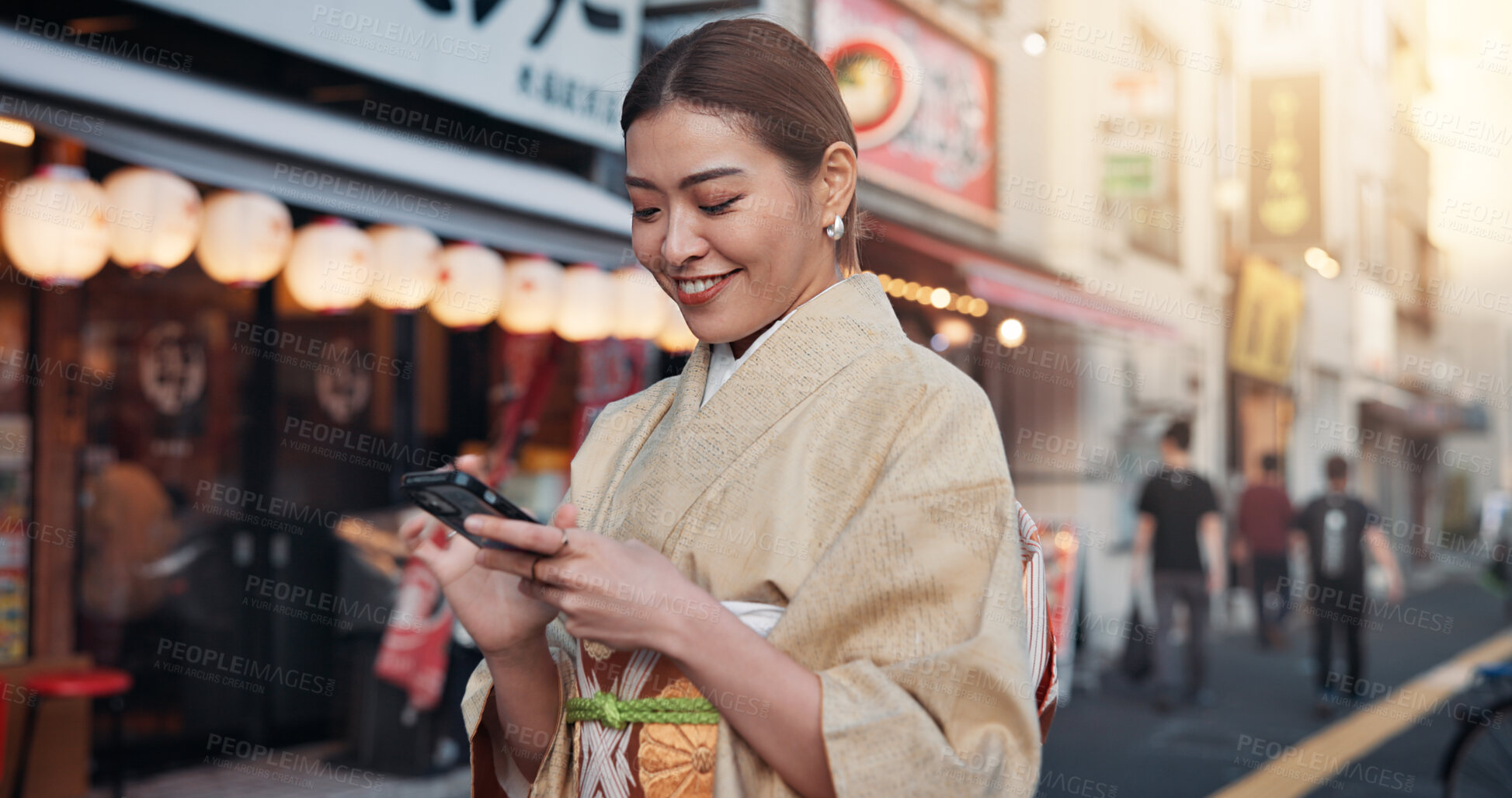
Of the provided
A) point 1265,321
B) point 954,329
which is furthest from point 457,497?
point 1265,321

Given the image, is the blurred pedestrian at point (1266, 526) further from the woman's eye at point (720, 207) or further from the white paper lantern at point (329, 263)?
the woman's eye at point (720, 207)

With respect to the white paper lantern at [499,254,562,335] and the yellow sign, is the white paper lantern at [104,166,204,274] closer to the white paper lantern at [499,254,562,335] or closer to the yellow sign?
the white paper lantern at [499,254,562,335]

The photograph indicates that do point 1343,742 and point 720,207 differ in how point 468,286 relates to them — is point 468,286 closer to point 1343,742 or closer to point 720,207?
point 720,207

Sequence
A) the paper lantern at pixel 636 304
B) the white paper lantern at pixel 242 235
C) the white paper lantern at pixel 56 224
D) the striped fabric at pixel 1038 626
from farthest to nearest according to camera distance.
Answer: the paper lantern at pixel 636 304 < the white paper lantern at pixel 242 235 < the white paper lantern at pixel 56 224 < the striped fabric at pixel 1038 626

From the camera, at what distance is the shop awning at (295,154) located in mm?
3766

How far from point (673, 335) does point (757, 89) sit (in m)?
5.31

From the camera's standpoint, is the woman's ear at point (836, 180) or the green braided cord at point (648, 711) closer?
the green braided cord at point (648, 711)

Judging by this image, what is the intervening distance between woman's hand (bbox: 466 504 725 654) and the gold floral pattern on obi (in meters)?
0.16

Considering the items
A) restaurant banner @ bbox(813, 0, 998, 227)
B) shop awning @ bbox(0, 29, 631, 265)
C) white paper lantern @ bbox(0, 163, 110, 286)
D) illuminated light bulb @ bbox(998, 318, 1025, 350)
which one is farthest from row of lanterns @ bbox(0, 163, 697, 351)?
illuminated light bulb @ bbox(998, 318, 1025, 350)

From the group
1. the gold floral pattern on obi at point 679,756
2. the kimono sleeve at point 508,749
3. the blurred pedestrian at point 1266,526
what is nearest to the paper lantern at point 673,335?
the kimono sleeve at point 508,749

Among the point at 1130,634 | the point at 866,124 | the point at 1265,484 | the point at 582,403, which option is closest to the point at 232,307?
the point at 582,403

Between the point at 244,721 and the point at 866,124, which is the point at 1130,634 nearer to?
the point at 866,124

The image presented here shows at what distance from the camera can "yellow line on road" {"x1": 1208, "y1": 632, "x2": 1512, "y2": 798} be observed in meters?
6.00

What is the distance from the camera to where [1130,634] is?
31.8 ft
